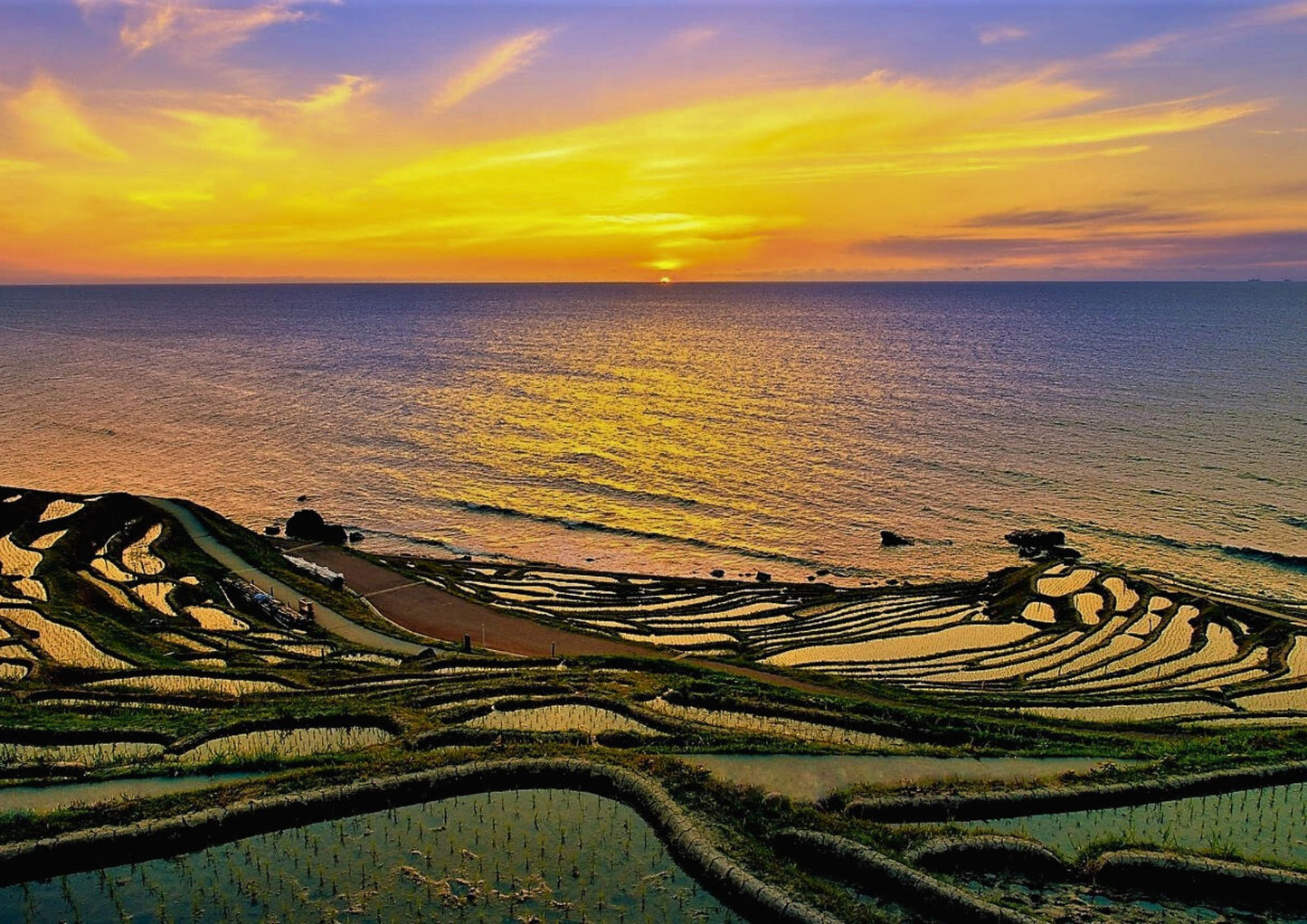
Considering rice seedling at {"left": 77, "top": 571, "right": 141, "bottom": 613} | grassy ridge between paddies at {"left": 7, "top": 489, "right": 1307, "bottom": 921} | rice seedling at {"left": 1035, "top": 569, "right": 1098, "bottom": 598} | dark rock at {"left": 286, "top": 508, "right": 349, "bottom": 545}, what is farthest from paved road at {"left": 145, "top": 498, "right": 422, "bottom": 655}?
rice seedling at {"left": 1035, "top": 569, "right": 1098, "bottom": 598}

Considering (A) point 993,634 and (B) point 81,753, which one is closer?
(B) point 81,753

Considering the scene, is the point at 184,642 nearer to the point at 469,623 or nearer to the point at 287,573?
the point at 287,573

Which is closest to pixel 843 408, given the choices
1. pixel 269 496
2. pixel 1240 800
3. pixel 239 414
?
pixel 269 496

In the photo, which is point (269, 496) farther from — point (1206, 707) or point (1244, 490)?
point (1244, 490)

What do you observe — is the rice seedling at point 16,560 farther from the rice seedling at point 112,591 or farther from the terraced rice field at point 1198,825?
the terraced rice field at point 1198,825

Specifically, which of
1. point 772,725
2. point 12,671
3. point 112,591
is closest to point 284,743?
point 772,725

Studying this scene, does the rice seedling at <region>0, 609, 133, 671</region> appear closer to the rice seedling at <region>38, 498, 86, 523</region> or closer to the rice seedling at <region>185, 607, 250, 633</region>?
the rice seedling at <region>185, 607, 250, 633</region>

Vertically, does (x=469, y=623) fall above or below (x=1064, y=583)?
below
